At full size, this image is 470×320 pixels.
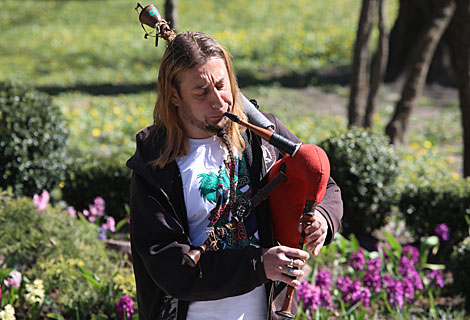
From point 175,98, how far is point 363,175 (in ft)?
11.2

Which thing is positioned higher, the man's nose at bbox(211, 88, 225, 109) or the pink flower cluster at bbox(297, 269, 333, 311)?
the man's nose at bbox(211, 88, 225, 109)

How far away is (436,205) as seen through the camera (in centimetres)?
501

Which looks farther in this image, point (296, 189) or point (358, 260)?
point (358, 260)

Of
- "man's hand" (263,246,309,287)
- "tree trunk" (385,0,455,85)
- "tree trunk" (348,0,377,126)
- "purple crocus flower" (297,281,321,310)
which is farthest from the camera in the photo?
"tree trunk" (385,0,455,85)

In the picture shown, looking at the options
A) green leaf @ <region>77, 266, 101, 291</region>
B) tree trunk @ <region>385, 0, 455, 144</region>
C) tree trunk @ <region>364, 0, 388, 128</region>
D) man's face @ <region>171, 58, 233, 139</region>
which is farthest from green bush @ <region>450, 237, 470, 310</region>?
tree trunk @ <region>364, 0, 388, 128</region>

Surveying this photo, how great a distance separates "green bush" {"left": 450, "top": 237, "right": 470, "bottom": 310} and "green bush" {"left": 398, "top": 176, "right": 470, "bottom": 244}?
2.30 ft

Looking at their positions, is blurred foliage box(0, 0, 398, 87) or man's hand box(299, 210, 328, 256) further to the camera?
blurred foliage box(0, 0, 398, 87)

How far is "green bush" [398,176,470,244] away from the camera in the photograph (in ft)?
16.1

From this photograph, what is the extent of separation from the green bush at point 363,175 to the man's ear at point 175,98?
3.31 meters

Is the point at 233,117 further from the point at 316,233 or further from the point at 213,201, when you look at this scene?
the point at 316,233

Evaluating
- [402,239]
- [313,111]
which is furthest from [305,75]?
[402,239]

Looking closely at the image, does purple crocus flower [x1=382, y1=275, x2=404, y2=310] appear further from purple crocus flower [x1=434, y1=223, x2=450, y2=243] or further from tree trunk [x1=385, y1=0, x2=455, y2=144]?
tree trunk [x1=385, y1=0, x2=455, y2=144]

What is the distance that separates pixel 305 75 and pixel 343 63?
3.91 feet

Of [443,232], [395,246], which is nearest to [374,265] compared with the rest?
[395,246]
